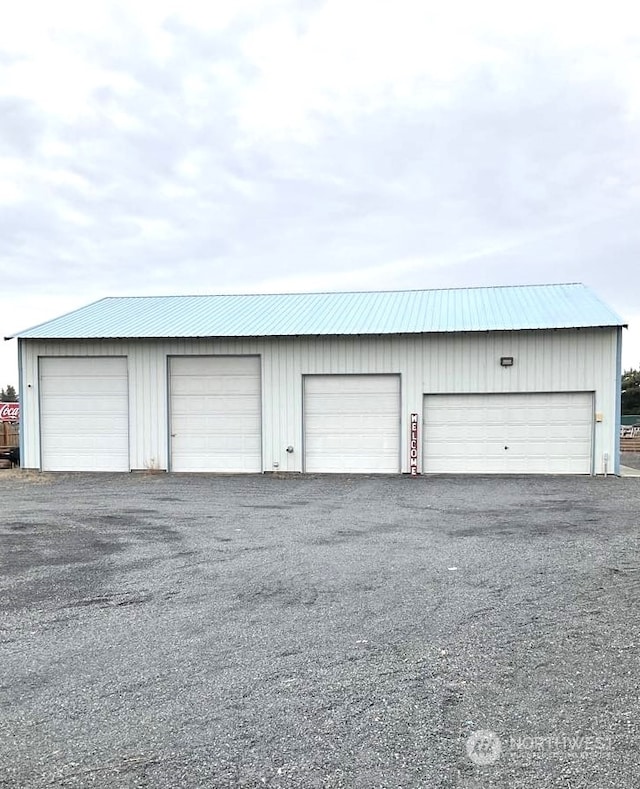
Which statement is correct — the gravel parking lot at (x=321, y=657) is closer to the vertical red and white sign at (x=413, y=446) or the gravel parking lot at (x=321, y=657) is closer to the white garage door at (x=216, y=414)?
the vertical red and white sign at (x=413, y=446)

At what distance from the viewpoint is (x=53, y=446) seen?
698 inches

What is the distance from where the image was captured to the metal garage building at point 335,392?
16.0m

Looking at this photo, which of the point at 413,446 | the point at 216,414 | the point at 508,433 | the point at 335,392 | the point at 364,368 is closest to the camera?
the point at 508,433

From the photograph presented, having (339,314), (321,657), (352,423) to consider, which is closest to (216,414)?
(352,423)

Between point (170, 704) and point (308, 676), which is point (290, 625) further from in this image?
point (170, 704)

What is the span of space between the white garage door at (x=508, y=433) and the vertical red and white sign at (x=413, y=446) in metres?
0.28

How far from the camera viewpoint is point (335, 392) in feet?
55.2

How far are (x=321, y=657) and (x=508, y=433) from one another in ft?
43.2

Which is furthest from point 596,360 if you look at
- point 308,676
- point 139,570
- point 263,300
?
point 308,676

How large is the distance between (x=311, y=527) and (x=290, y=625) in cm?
413

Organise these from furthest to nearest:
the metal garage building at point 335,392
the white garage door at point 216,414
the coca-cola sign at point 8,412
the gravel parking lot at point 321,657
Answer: the coca-cola sign at point 8,412 → the white garage door at point 216,414 → the metal garage building at point 335,392 → the gravel parking lot at point 321,657

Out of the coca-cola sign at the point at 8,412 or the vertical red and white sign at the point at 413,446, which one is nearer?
the vertical red and white sign at the point at 413,446

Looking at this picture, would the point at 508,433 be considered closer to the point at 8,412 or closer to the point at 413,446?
the point at 413,446

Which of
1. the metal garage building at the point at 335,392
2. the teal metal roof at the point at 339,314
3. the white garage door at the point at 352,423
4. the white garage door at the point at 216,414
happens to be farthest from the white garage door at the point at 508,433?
the white garage door at the point at 216,414
